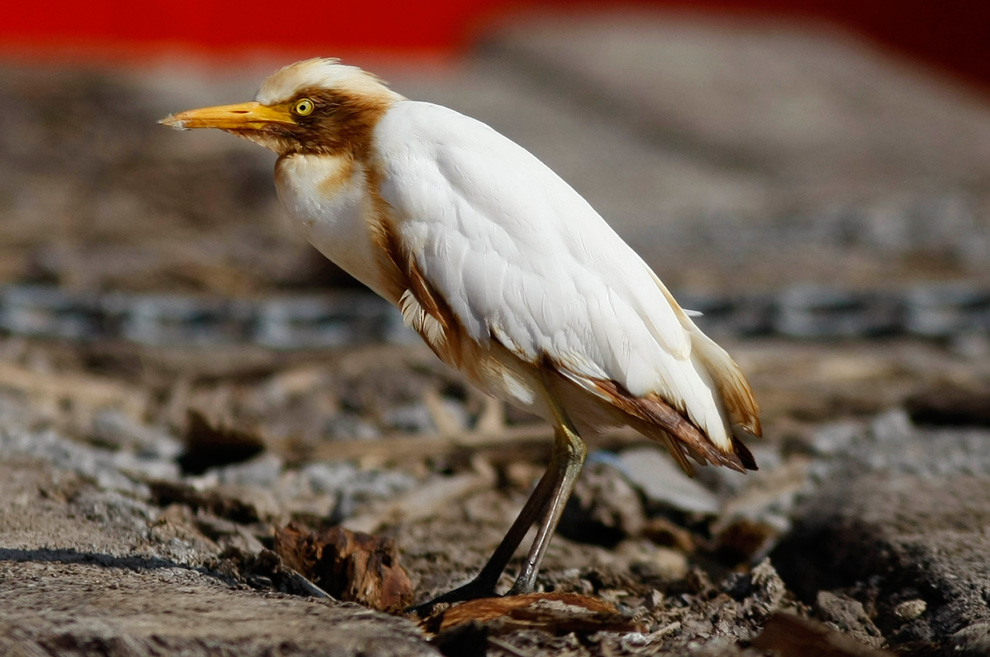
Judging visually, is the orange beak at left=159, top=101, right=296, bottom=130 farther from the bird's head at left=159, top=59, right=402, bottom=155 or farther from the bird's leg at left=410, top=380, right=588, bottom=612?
the bird's leg at left=410, top=380, right=588, bottom=612

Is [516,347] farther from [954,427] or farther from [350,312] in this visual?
[350,312]

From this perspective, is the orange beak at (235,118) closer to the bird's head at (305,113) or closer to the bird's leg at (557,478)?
the bird's head at (305,113)

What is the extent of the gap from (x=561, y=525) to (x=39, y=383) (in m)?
2.14

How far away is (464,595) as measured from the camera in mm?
2080

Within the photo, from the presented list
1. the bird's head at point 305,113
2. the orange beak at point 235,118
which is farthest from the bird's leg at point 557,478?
the orange beak at point 235,118

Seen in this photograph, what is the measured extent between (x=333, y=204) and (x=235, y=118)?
11.2 inches

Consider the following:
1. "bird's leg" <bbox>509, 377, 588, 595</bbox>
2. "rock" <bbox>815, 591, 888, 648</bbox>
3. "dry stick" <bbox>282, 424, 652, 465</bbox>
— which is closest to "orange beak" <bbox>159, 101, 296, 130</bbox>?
"bird's leg" <bbox>509, 377, 588, 595</bbox>

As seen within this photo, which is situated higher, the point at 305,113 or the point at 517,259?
the point at 305,113

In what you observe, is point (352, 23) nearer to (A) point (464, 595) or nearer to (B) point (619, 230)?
(B) point (619, 230)

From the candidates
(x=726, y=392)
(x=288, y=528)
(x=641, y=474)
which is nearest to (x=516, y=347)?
(x=726, y=392)

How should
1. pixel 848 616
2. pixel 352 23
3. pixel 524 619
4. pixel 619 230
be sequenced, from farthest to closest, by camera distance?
1. pixel 352 23
2. pixel 619 230
3. pixel 848 616
4. pixel 524 619

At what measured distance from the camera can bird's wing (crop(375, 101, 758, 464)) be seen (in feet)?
6.33

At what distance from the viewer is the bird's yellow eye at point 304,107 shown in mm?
Answer: 2023

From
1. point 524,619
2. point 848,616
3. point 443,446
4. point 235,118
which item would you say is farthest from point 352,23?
point 524,619
